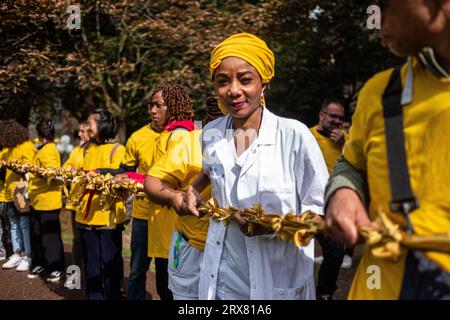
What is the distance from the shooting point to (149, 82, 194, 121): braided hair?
16.0 ft

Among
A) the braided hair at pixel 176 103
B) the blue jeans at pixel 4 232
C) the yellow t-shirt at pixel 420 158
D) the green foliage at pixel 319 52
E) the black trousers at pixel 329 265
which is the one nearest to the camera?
the yellow t-shirt at pixel 420 158

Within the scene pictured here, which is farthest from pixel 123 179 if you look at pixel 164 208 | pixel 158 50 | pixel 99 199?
pixel 158 50

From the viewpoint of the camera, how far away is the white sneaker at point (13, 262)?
8344 millimetres

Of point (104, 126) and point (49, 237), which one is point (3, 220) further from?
point (104, 126)

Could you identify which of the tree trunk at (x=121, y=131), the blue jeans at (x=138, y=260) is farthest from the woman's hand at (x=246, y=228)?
the tree trunk at (x=121, y=131)

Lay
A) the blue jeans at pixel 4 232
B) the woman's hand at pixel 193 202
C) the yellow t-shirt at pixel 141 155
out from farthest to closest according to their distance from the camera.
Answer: the blue jeans at pixel 4 232
the yellow t-shirt at pixel 141 155
the woman's hand at pixel 193 202

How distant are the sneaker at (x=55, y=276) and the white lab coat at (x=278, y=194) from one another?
544cm

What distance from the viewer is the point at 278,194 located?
8.58 feet

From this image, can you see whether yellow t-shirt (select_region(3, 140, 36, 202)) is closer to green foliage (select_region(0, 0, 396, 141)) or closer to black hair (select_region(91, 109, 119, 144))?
green foliage (select_region(0, 0, 396, 141))

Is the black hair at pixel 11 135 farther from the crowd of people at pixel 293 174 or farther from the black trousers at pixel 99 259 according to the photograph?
the crowd of people at pixel 293 174

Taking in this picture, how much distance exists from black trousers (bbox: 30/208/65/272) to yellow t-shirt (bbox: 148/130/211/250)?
15.7 ft

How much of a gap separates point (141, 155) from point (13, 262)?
4.15 metres
